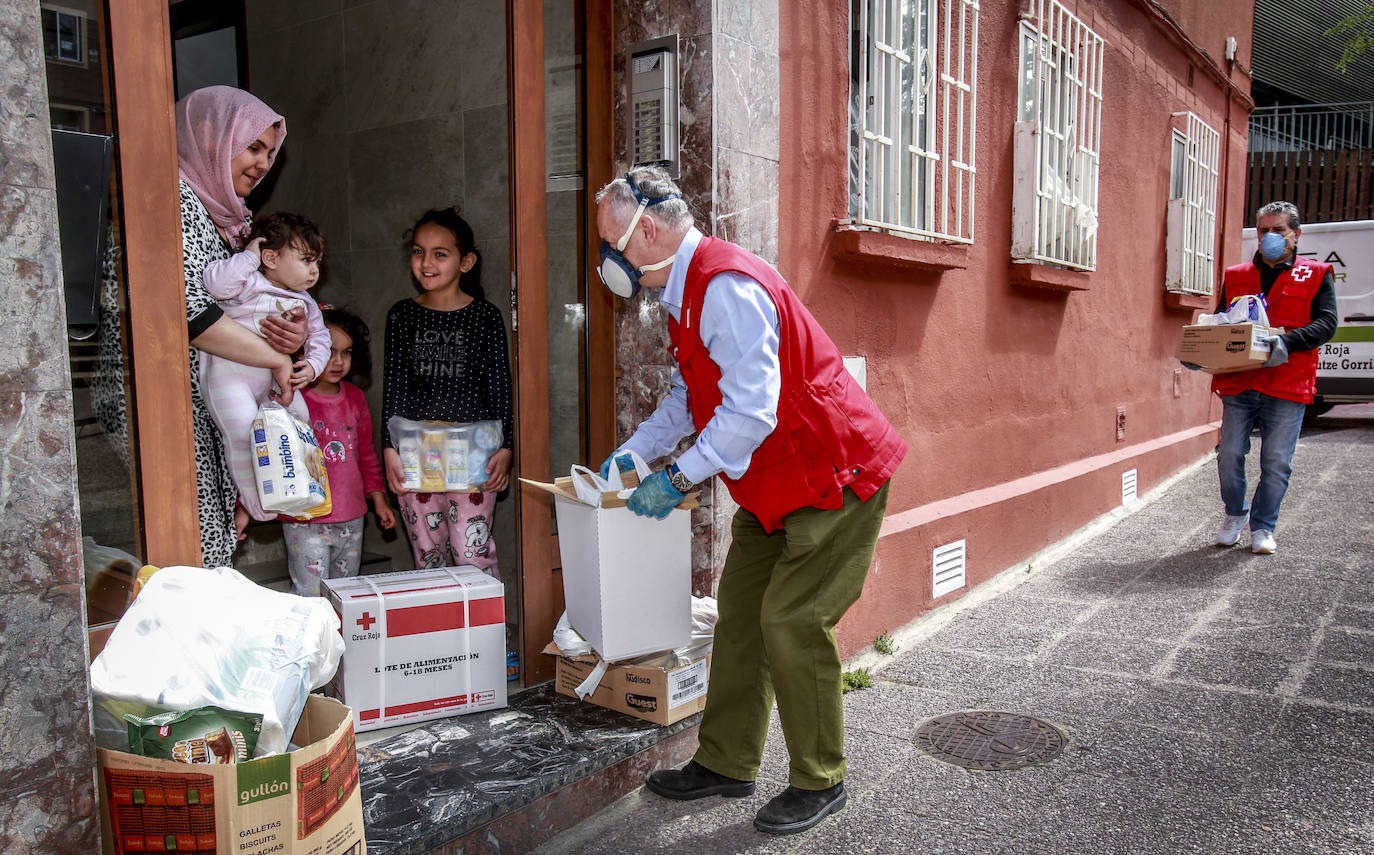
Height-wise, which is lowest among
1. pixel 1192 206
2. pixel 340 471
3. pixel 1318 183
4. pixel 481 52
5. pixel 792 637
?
pixel 792 637

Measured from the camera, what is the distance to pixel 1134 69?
7.44m

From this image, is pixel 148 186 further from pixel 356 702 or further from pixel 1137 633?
pixel 1137 633

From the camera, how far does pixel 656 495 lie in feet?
9.12

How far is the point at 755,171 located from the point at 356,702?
7.43 feet

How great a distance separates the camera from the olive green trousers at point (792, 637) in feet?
9.14

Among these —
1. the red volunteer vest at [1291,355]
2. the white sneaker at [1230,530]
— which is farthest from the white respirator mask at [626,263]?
the white sneaker at [1230,530]

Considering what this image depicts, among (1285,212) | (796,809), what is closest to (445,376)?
(796,809)

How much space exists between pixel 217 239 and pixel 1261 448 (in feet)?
18.0

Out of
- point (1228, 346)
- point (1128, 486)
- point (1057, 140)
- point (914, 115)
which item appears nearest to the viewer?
point (914, 115)

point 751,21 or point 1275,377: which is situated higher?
point 751,21

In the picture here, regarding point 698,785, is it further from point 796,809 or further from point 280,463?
point 280,463

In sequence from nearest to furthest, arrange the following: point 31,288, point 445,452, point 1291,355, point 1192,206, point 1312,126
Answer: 1. point 31,288
2. point 445,452
3. point 1291,355
4. point 1192,206
5. point 1312,126

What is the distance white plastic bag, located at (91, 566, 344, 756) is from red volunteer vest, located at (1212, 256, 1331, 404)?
5502 mm

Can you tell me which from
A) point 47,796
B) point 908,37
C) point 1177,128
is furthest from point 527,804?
point 1177,128
